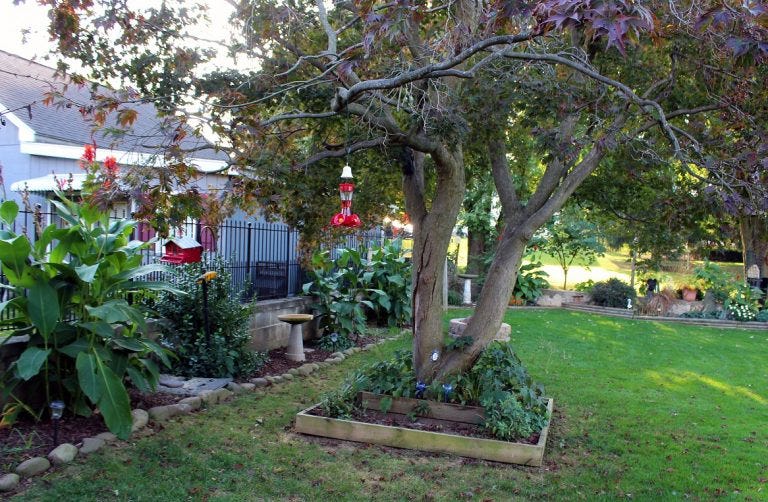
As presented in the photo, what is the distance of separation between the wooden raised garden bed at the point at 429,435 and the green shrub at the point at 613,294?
40.8ft

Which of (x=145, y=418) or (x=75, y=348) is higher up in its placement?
(x=75, y=348)

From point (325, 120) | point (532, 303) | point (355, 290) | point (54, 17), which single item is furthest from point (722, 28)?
point (532, 303)

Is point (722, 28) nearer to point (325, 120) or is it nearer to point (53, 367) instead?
point (325, 120)

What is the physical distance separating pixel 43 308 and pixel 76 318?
788 millimetres

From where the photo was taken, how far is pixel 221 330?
847 centimetres

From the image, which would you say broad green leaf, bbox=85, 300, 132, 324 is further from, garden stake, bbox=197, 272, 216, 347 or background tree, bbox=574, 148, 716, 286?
background tree, bbox=574, 148, 716, 286

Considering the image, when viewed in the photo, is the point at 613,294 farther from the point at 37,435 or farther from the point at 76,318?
the point at 37,435

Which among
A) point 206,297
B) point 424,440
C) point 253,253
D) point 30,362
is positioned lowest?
point 424,440

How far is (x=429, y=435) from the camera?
6.07 metres

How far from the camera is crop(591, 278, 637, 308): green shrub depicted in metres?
18.0

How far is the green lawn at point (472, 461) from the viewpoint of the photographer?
4996mm

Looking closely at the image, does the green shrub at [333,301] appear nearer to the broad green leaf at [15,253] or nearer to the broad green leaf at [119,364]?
the broad green leaf at [119,364]

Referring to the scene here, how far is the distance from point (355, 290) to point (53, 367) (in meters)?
7.12

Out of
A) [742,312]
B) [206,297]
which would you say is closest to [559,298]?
[742,312]
